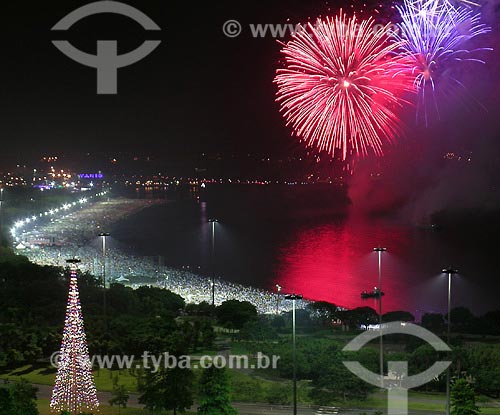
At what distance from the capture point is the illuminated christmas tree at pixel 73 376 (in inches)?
310

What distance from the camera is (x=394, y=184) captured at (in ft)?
157

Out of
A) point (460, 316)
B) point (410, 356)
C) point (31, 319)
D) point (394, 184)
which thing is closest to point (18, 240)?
point (31, 319)

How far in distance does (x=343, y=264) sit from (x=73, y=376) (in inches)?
683

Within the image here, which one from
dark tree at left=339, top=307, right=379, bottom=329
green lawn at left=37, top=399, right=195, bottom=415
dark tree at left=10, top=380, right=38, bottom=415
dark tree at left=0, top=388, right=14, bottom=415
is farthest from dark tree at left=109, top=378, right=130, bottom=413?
dark tree at left=339, top=307, right=379, bottom=329

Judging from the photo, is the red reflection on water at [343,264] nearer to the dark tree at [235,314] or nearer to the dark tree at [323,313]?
the dark tree at [323,313]

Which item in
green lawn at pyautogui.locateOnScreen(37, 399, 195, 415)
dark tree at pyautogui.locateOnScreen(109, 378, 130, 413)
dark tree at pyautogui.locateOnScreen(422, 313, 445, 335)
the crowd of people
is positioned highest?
the crowd of people

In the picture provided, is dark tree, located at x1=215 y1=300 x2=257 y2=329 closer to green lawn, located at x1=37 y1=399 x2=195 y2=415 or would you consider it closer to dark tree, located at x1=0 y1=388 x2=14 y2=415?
green lawn, located at x1=37 y1=399 x2=195 y2=415

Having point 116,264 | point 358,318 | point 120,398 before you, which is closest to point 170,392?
point 120,398

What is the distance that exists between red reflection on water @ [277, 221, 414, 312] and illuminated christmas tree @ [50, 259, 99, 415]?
10169 millimetres

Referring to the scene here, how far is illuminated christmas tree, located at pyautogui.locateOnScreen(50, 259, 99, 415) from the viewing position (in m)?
7.87

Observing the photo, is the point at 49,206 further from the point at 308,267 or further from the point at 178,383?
the point at 178,383

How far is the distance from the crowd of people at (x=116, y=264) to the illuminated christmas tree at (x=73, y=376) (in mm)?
6238

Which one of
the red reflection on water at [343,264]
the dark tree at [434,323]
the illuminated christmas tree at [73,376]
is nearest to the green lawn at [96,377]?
the illuminated christmas tree at [73,376]

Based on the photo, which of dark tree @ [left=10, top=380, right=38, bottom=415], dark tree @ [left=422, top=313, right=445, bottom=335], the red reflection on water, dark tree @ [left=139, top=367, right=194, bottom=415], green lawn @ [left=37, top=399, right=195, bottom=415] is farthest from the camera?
the red reflection on water
